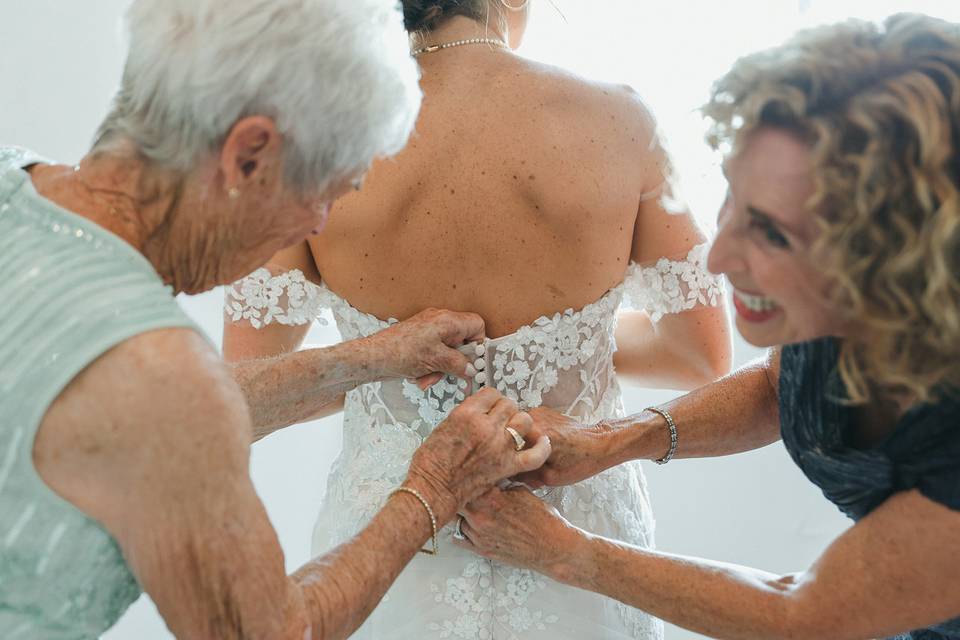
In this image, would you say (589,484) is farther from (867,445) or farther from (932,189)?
(932,189)

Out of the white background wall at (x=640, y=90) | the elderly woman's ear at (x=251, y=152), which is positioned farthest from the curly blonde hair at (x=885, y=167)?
the white background wall at (x=640, y=90)

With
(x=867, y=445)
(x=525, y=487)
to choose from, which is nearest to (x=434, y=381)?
(x=525, y=487)

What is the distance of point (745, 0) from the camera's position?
10.2 feet

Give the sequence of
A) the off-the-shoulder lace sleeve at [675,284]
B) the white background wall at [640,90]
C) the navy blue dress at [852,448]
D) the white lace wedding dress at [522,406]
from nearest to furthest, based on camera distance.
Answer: the navy blue dress at [852,448] → the white lace wedding dress at [522,406] → the off-the-shoulder lace sleeve at [675,284] → the white background wall at [640,90]

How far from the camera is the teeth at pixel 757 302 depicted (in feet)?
3.89

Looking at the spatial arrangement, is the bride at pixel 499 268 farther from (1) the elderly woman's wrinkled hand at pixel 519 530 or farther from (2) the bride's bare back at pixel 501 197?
(1) the elderly woman's wrinkled hand at pixel 519 530

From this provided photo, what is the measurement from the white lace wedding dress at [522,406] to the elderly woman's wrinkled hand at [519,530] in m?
0.13

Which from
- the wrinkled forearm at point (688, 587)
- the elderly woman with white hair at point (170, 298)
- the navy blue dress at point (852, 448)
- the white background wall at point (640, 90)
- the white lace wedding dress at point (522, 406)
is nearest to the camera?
the elderly woman with white hair at point (170, 298)

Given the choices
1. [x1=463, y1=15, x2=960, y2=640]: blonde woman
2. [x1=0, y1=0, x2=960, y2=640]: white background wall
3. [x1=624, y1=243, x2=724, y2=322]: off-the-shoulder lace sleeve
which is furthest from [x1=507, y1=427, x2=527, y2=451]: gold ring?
[x1=0, y1=0, x2=960, y2=640]: white background wall

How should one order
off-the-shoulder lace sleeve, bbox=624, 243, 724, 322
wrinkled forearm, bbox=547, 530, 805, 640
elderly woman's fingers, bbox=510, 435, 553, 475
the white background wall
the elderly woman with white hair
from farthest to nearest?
the white background wall, off-the-shoulder lace sleeve, bbox=624, 243, 724, 322, elderly woman's fingers, bbox=510, 435, 553, 475, wrinkled forearm, bbox=547, 530, 805, 640, the elderly woman with white hair

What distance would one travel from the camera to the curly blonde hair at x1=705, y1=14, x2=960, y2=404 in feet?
3.18

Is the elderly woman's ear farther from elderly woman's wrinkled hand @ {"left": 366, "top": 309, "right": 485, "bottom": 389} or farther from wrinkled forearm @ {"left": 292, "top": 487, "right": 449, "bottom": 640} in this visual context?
elderly woman's wrinkled hand @ {"left": 366, "top": 309, "right": 485, "bottom": 389}

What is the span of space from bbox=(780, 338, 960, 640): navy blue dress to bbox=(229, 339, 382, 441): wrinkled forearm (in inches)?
27.2

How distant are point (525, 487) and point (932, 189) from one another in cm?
82
